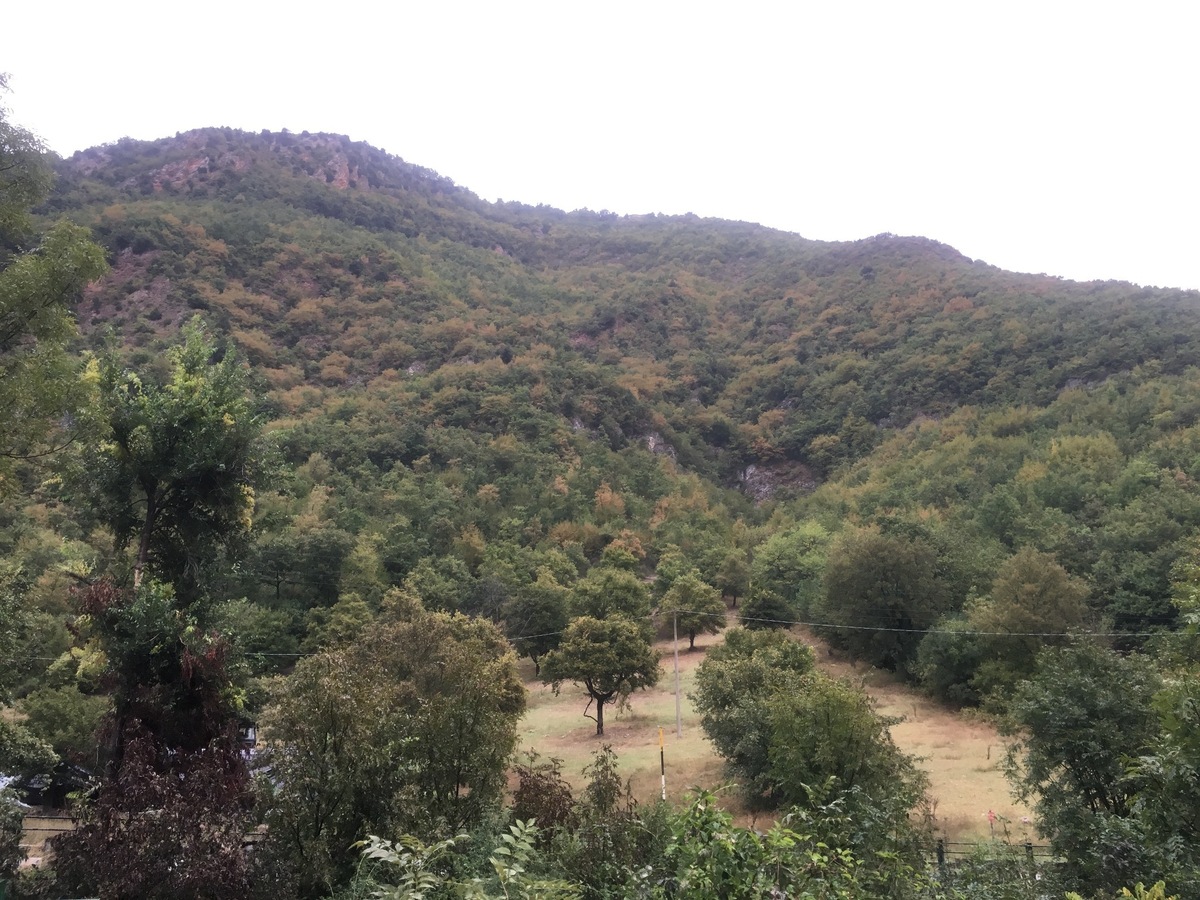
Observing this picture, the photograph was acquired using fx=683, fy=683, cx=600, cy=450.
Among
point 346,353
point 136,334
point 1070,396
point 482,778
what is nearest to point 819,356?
point 1070,396

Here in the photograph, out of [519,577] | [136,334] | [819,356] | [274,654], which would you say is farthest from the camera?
[819,356]

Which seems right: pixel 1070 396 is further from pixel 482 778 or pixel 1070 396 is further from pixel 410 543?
pixel 482 778

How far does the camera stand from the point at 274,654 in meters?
27.9

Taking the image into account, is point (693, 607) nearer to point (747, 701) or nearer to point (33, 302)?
point (747, 701)

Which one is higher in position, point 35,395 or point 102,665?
point 35,395

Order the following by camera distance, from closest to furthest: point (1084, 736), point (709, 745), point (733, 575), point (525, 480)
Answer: point (1084, 736), point (709, 745), point (733, 575), point (525, 480)

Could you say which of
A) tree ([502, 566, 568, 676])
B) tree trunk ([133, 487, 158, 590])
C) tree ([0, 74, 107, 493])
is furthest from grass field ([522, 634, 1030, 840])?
tree ([0, 74, 107, 493])

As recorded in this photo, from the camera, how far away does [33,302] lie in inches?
250

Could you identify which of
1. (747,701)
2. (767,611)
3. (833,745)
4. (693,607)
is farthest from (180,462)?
(767,611)

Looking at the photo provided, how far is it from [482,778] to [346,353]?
67834 millimetres

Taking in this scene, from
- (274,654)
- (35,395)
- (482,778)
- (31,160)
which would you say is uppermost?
(31,160)

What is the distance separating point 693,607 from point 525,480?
63.9ft

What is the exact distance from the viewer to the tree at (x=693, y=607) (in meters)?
36.0

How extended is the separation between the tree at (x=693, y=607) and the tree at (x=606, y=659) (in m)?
11.3
